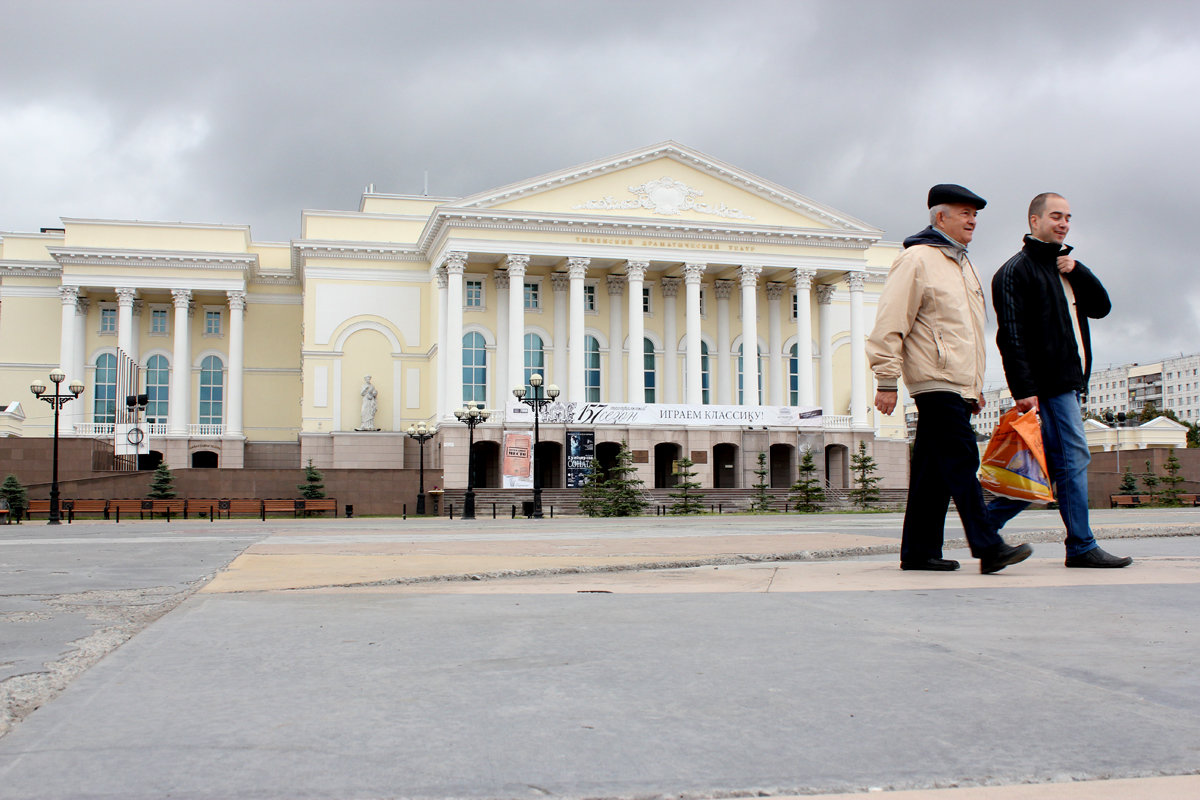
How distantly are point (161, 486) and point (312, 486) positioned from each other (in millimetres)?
5858

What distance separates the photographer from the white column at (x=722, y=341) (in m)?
57.6

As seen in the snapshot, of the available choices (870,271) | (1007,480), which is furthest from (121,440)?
(1007,480)

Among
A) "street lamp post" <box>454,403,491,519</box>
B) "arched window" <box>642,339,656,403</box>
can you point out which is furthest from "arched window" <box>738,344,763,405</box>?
"street lamp post" <box>454,403,491,519</box>

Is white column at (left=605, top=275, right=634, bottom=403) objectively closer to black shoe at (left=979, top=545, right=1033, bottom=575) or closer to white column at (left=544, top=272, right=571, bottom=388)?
white column at (left=544, top=272, right=571, bottom=388)

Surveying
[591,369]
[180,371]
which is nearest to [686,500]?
[591,369]

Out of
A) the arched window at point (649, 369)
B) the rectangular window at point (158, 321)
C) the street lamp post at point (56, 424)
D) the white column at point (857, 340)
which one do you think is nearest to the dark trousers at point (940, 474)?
the street lamp post at point (56, 424)

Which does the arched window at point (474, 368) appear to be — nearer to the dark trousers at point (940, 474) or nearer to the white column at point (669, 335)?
the white column at point (669, 335)

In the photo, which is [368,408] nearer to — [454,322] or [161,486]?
[454,322]

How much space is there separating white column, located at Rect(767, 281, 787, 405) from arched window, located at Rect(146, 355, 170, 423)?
33.4 meters

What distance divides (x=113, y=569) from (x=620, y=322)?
48.3 metres

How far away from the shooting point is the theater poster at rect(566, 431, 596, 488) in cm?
4856

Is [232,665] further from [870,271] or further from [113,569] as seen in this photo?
[870,271]

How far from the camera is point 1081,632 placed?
13.9 ft

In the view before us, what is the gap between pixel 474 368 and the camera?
54062mm
